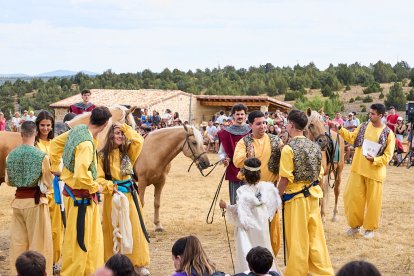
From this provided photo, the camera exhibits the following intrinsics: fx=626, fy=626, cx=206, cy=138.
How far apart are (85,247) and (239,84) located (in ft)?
166

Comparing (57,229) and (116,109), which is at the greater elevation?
(116,109)

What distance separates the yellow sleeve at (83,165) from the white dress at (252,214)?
1.52m

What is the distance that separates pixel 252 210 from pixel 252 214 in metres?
0.04

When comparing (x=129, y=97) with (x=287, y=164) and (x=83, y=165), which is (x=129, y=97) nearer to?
(x=287, y=164)

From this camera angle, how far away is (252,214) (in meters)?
6.57

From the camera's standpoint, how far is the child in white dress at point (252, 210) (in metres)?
6.50

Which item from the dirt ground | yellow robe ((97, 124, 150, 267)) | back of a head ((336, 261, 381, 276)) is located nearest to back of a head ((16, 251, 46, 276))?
back of a head ((336, 261, 381, 276))

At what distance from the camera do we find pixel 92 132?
6.19 meters

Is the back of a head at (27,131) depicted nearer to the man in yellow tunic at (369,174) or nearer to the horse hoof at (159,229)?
the horse hoof at (159,229)

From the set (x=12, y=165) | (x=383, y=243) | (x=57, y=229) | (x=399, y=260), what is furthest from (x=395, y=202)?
(x=12, y=165)

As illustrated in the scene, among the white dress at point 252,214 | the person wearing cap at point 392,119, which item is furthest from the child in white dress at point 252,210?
the person wearing cap at point 392,119

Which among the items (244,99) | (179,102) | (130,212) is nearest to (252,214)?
(130,212)

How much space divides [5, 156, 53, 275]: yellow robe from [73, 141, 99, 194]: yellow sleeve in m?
0.49

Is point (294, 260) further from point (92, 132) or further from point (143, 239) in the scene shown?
point (92, 132)
